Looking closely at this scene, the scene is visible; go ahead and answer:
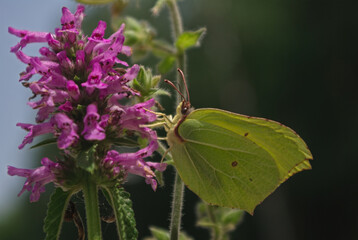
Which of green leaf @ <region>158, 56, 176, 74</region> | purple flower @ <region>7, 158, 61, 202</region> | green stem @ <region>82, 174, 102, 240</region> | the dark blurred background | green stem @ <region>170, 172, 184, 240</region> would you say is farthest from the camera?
the dark blurred background

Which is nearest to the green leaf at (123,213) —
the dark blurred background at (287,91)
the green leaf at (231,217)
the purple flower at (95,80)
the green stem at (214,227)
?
the purple flower at (95,80)

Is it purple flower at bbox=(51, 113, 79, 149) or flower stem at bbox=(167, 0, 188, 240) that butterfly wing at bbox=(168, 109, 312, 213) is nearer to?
flower stem at bbox=(167, 0, 188, 240)

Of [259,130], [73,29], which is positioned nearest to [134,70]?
[73,29]

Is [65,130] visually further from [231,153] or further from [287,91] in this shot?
[287,91]

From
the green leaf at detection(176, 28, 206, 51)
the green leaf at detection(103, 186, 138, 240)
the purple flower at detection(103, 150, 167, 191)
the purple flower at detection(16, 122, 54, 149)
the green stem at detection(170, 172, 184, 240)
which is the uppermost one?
the green leaf at detection(176, 28, 206, 51)

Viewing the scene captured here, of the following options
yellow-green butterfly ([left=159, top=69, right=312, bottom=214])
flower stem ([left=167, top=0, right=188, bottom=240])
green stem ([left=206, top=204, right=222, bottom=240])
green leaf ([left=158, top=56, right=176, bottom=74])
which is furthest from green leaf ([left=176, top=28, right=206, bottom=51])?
green stem ([left=206, top=204, right=222, bottom=240])

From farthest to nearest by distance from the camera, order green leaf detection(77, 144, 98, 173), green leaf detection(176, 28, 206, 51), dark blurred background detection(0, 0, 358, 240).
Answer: dark blurred background detection(0, 0, 358, 240) < green leaf detection(176, 28, 206, 51) < green leaf detection(77, 144, 98, 173)

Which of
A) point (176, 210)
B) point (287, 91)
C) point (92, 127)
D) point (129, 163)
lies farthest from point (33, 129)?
point (287, 91)
